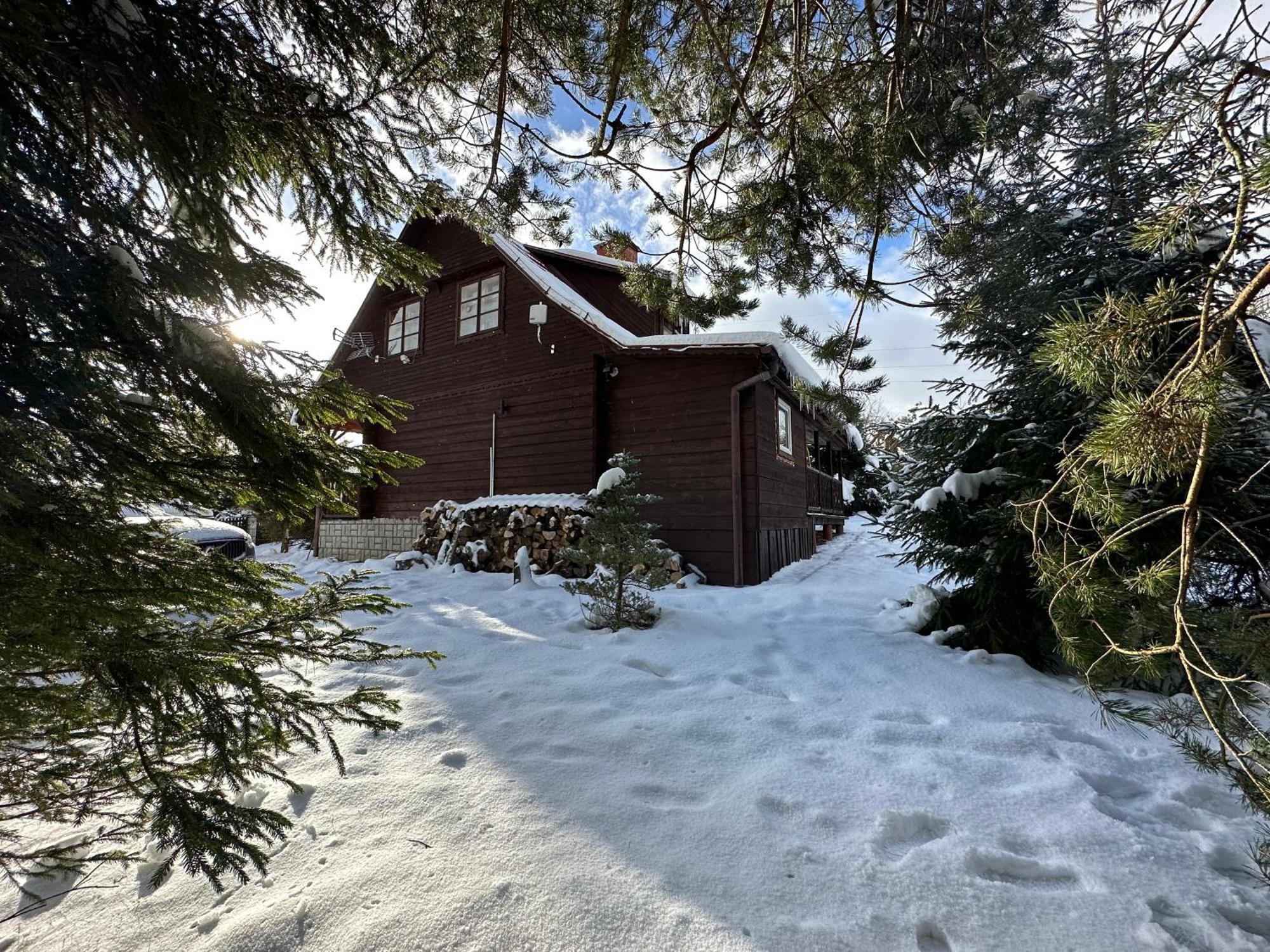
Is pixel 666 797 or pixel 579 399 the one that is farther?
pixel 579 399

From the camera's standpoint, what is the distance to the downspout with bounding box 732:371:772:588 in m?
6.75

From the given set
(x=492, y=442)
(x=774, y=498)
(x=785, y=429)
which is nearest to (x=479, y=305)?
(x=492, y=442)

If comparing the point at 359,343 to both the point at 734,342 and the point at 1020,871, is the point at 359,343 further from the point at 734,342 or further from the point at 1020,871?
the point at 1020,871

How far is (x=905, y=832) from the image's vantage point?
174cm

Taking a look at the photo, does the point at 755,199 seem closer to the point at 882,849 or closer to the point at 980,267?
the point at 980,267

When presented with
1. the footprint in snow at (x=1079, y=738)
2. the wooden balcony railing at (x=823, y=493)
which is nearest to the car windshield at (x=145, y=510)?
the footprint in snow at (x=1079, y=738)

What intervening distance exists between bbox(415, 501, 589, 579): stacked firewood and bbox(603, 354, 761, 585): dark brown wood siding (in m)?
1.31

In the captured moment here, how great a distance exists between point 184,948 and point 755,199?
3.84 m

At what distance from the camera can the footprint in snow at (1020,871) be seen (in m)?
1.50

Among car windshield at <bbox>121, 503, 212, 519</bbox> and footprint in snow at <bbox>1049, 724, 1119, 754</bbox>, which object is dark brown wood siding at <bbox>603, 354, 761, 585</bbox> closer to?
footprint in snow at <bbox>1049, 724, 1119, 754</bbox>

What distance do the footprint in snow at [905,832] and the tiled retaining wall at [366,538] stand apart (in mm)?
8946

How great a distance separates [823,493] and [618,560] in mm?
10127

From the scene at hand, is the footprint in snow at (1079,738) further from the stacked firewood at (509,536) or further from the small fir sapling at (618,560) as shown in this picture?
the stacked firewood at (509,536)

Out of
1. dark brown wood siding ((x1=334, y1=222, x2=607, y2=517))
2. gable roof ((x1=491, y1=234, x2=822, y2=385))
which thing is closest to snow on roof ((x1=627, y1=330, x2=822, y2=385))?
gable roof ((x1=491, y1=234, x2=822, y2=385))
